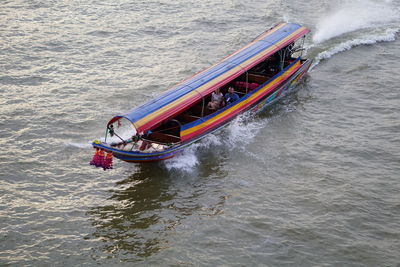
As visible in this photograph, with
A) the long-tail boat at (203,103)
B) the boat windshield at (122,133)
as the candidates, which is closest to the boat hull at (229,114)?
the long-tail boat at (203,103)

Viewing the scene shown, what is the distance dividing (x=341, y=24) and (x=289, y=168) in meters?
13.6

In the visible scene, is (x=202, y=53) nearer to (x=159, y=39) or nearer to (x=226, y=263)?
(x=159, y=39)

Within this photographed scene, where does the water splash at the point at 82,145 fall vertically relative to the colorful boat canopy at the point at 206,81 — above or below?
below

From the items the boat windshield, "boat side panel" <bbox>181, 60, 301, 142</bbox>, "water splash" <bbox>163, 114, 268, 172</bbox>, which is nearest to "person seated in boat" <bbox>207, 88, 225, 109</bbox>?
"boat side panel" <bbox>181, 60, 301, 142</bbox>

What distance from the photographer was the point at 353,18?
26.6 m

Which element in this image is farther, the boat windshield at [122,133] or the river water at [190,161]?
the boat windshield at [122,133]

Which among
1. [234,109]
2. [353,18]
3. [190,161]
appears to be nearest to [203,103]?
[234,109]

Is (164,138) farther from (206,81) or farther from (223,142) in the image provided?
(206,81)

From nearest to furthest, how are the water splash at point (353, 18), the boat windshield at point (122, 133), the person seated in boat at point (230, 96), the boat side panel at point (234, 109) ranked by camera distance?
1. the boat side panel at point (234, 109)
2. the boat windshield at point (122, 133)
3. the person seated in boat at point (230, 96)
4. the water splash at point (353, 18)

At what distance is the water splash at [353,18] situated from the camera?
977 inches

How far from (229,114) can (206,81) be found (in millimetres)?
1402

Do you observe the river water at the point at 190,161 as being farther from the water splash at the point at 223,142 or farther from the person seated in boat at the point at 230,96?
the person seated in boat at the point at 230,96

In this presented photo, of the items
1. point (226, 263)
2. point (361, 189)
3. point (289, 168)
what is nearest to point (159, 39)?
point (289, 168)

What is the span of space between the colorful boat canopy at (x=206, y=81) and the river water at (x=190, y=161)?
5.56ft
